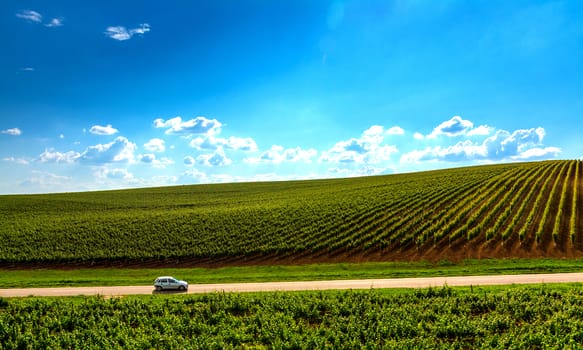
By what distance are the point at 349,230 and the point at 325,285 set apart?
17.9 metres

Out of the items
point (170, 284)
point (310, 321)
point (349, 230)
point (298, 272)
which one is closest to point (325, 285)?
point (298, 272)

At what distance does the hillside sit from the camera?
39281 mm

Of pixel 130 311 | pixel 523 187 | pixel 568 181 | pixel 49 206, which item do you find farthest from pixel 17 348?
pixel 49 206

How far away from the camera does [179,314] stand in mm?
21906

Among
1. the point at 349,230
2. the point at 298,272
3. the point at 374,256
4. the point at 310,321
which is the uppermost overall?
the point at 349,230

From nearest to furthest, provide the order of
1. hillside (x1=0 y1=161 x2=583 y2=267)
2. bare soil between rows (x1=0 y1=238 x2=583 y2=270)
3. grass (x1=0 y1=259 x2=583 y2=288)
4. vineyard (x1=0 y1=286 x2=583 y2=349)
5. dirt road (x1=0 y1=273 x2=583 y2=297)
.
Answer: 1. vineyard (x1=0 y1=286 x2=583 y2=349)
2. dirt road (x1=0 y1=273 x2=583 y2=297)
3. grass (x1=0 y1=259 x2=583 y2=288)
4. bare soil between rows (x1=0 y1=238 x2=583 y2=270)
5. hillside (x1=0 y1=161 x2=583 y2=267)

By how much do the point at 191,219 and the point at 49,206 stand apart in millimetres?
50142

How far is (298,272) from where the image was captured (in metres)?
34.9

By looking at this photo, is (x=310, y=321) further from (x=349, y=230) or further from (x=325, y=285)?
(x=349, y=230)

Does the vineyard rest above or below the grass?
above

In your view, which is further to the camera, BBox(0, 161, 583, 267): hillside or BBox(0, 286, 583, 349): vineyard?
BBox(0, 161, 583, 267): hillside

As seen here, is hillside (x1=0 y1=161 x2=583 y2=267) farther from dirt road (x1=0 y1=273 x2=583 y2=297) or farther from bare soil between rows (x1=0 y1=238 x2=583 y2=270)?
dirt road (x1=0 y1=273 x2=583 y2=297)

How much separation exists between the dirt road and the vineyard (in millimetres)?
3110

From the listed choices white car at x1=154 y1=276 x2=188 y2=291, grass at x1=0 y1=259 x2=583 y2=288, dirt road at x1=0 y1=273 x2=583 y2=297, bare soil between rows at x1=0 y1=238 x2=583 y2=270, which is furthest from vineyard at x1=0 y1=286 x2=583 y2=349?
bare soil between rows at x1=0 y1=238 x2=583 y2=270
